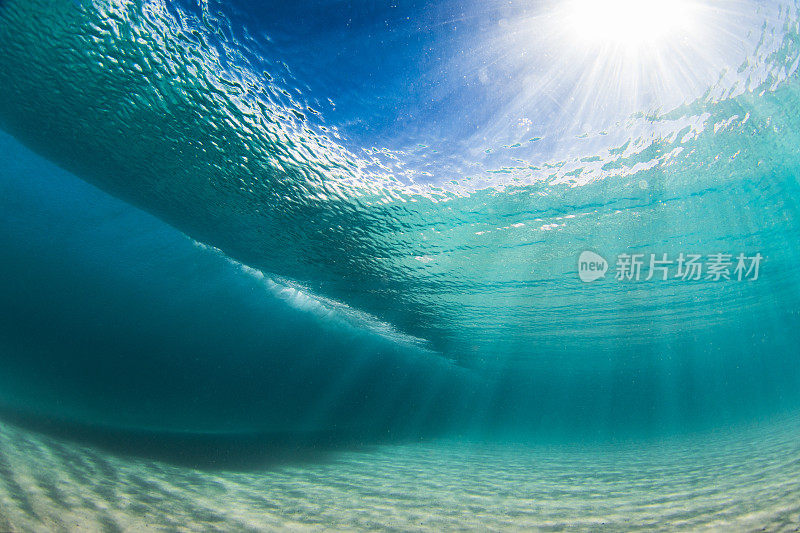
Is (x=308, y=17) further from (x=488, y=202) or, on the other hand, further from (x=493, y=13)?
(x=488, y=202)

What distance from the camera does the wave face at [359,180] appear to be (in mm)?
6914

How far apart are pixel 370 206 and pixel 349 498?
27.5 feet

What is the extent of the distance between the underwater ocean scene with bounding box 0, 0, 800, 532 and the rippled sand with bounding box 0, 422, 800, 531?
8cm

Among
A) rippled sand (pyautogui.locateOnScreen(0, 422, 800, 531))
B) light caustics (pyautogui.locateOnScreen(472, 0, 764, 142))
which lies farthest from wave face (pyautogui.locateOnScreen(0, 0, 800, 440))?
rippled sand (pyautogui.locateOnScreen(0, 422, 800, 531))

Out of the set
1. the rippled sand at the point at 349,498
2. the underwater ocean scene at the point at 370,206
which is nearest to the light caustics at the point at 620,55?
the underwater ocean scene at the point at 370,206

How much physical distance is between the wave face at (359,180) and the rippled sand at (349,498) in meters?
7.96

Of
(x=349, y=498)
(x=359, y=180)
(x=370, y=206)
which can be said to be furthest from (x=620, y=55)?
(x=349, y=498)

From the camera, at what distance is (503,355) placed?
112 ft

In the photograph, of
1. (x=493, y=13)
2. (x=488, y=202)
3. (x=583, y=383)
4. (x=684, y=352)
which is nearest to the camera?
(x=493, y=13)

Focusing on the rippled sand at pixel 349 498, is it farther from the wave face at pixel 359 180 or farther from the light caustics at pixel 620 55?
the light caustics at pixel 620 55

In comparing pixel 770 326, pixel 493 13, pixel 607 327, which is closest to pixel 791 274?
pixel 607 327

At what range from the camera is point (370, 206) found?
11727mm

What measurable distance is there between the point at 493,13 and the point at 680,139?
6586 mm

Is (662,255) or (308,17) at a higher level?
(662,255)
